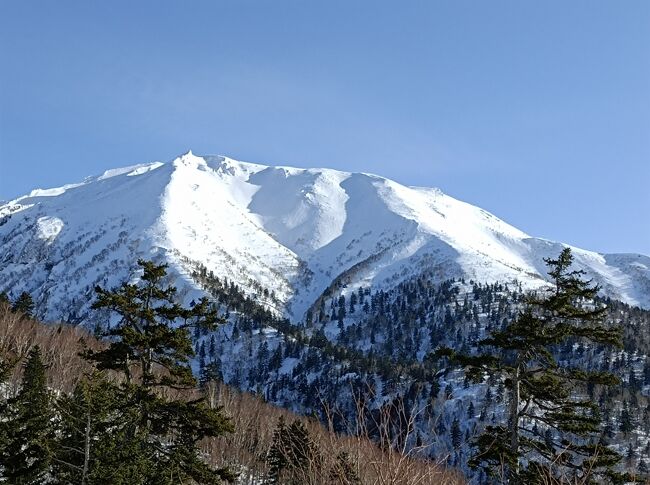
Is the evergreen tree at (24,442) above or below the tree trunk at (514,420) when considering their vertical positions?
below

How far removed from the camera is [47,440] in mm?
15805

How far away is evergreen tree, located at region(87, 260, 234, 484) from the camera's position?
1636 centimetres

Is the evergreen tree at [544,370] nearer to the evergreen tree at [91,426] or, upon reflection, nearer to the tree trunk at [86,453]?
the evergreen tree at [91,426]

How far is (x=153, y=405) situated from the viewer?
17.5 m

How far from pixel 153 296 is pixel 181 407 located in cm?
421

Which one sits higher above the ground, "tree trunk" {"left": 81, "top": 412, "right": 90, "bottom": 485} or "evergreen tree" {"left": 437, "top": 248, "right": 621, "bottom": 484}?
"evergreen tree" {"left": 437, "top": 248, "right": 621, "bottom": 484}

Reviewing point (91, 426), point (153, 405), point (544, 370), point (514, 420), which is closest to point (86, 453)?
point (91, 426)

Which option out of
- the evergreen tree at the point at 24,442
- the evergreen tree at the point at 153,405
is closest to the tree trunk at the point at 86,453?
the evergreen tree at the point at 153,405

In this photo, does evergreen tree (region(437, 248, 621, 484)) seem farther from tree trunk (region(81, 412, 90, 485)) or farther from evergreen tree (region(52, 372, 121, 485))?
tree trunk (region(81, 412, 90, 485))

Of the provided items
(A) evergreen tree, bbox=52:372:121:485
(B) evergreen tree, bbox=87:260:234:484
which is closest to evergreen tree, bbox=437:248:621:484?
(B) evergreen tree, bbox=87:260:234:484

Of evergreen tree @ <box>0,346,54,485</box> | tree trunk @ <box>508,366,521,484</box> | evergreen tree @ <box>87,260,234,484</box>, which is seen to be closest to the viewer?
tree trunk @ <box>508,366,521,484</box>

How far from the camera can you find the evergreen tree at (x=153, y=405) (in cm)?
1636

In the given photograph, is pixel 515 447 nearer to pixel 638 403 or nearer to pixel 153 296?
pixel 153 296

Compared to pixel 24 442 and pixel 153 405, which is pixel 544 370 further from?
pixel 24 442
